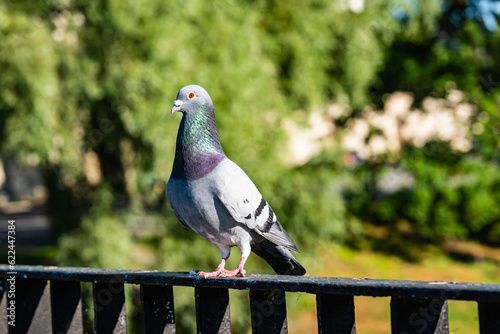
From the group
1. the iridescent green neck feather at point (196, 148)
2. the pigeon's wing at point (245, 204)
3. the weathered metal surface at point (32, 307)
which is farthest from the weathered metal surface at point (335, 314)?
the weathered metal surface at point (32, 307)

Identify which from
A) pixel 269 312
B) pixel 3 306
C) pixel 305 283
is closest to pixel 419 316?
pixel 305 283

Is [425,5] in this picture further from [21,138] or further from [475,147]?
[21,138]

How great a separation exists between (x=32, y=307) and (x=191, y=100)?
3.34ft

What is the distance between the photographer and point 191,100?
8.07 ft

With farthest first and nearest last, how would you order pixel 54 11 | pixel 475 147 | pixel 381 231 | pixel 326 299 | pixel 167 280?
pixel 381 231
pixel 475 147
pixel 54 11
pixel 167 280
pixel 326 299

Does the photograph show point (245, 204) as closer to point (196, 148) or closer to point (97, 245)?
point (196, 148)

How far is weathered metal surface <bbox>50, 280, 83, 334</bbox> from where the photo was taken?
227 cm

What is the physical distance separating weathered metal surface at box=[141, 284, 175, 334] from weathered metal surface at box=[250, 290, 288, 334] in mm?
329

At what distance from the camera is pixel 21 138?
22.5 feet

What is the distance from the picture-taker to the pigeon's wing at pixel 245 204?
2.36 meters

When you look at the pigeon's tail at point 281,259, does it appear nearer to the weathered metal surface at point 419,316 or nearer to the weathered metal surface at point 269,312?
the weathered metal surface at point 269,312

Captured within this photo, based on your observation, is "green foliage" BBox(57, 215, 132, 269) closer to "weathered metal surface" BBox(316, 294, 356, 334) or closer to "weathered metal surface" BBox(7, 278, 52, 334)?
"weathered metal surface" BBox(7, 278, 52, 334)

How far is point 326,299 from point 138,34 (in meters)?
6.24

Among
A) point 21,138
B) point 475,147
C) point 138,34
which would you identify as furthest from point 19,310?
point 475,147
